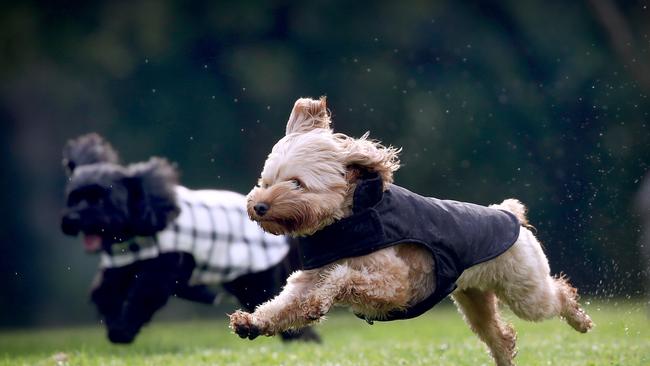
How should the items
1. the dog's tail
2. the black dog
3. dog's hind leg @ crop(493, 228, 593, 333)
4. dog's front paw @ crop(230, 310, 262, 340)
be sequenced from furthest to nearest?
the black dog → the dog's tail → dog's hind leg @ crop(493, 228, 593, 333) → dog's front paw @ crop(230, 310, 262, 340)

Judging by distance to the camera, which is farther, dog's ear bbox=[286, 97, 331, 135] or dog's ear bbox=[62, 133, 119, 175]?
dog's ear bbox=[62, 133, 119, 175]

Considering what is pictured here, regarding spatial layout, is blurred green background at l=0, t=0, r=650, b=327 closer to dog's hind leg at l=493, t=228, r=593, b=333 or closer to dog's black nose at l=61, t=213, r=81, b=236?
dog's black nose at l=61, t=213, r=81, b=236

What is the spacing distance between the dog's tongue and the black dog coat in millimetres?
3397

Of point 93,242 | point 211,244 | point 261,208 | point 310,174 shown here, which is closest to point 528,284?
point 310,174

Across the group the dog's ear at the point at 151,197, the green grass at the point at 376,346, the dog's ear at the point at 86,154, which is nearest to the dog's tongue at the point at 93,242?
the dog's ear at the point at 151,197

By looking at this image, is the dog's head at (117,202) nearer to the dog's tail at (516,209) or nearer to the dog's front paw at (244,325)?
the dog's tail at (516,209)

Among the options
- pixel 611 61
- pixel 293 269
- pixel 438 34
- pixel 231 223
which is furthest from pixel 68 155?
pixel 611 61

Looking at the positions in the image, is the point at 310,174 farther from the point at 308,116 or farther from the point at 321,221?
the point at 308,116

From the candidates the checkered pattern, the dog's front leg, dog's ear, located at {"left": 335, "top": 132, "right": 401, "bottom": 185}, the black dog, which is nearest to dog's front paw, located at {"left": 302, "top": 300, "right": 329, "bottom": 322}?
the dog's front leg

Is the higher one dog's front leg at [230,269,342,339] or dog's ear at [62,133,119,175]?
dog's ear at [62,133,119,175]

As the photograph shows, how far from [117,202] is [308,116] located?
3.26 metres

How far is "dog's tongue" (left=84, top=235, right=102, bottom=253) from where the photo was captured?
7254mm

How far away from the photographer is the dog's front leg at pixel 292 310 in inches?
146

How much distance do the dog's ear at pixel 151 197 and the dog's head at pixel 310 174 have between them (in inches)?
119
